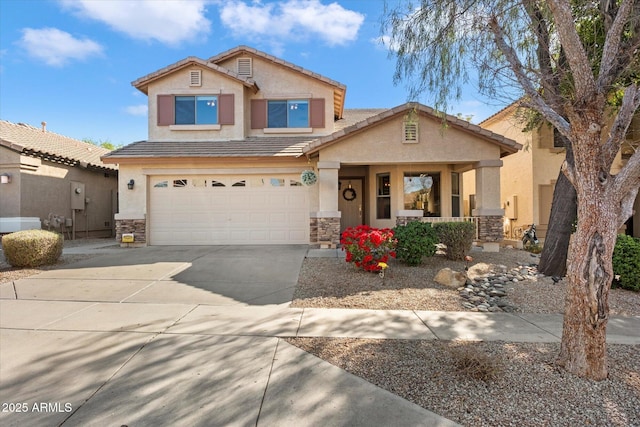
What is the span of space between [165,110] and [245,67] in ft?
11.9

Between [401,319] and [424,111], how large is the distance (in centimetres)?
753

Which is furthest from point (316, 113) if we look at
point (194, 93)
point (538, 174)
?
point (538, 174)

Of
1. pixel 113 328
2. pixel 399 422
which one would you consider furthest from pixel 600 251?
pixel 113 328

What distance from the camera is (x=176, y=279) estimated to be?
7391 mm

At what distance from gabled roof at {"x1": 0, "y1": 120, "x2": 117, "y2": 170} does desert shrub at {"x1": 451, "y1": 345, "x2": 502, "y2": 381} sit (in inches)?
636

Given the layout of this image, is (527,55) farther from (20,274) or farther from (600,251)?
(20,274)

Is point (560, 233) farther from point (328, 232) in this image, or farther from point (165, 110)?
point (165, 110)

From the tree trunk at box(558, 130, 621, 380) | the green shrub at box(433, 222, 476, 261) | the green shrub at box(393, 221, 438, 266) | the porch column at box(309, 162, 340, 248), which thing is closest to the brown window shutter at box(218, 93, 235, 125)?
the porch column at box(309, 162, 340, 248)

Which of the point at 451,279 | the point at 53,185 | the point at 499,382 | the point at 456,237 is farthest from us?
the point at 53,185

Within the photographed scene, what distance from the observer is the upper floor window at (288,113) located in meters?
13.6

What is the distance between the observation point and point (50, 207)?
46.3ft

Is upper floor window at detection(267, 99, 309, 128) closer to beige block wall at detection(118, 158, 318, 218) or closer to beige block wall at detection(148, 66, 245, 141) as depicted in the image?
beige block wall at detection(148, 66, 245, 141)

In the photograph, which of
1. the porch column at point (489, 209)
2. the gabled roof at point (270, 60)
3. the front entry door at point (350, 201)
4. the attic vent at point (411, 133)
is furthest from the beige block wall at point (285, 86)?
the porch column at point (489, 209)

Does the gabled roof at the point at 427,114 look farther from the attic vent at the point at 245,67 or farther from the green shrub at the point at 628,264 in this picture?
the attic vent at the point at 245,67
